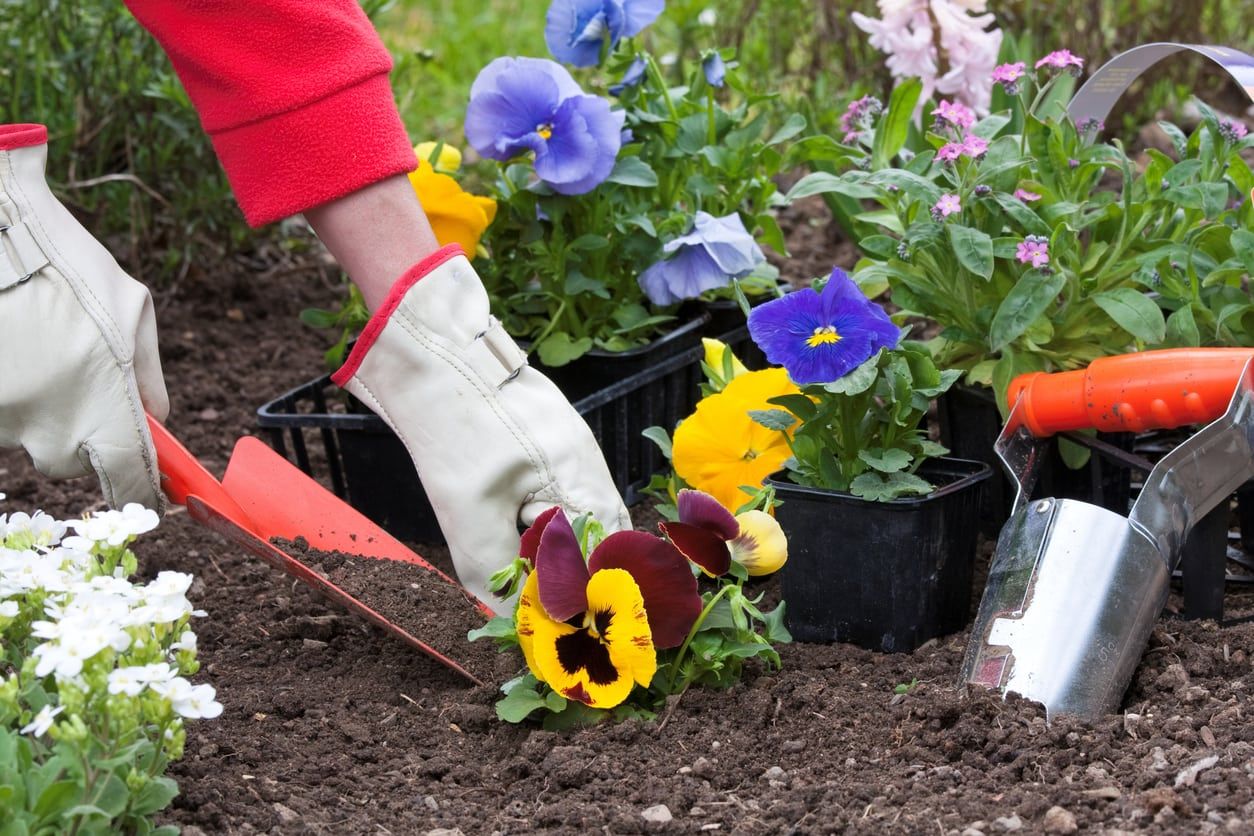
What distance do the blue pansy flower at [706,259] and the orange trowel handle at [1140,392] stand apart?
1.95 ft

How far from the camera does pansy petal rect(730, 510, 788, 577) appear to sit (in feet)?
5.13

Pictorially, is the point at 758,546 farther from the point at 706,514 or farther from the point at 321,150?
the point at 321,150

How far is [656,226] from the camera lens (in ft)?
7.30

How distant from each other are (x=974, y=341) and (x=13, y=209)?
1.20 metres

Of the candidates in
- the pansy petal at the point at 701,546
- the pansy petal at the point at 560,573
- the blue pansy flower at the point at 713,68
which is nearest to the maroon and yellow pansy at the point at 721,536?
the pansy petal at the point at 701,546

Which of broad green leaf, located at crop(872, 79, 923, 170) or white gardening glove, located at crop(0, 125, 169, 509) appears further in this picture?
broad green leaf, located at crop(872, 79, 923, 170)

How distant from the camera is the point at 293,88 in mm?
1605

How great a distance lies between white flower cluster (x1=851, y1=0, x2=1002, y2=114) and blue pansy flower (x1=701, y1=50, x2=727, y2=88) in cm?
24

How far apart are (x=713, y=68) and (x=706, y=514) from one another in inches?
40.5

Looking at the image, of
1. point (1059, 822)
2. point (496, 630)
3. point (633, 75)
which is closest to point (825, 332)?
point (496, 630)

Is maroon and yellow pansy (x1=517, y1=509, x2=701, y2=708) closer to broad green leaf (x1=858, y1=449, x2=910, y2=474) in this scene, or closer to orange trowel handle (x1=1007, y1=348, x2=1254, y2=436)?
broad green leaf (x1=858, y1=449, x2=910, y2=474)

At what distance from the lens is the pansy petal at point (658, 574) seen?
4.86ft

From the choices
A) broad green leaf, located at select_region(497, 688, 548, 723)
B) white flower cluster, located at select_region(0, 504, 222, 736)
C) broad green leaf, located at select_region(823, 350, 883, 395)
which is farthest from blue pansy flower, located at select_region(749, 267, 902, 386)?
white flower cluster, located at select_region(0, 504, 222, 736)

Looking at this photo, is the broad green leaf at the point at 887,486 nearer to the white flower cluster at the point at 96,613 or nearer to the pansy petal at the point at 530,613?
the pansy petal at the point at 530,613
